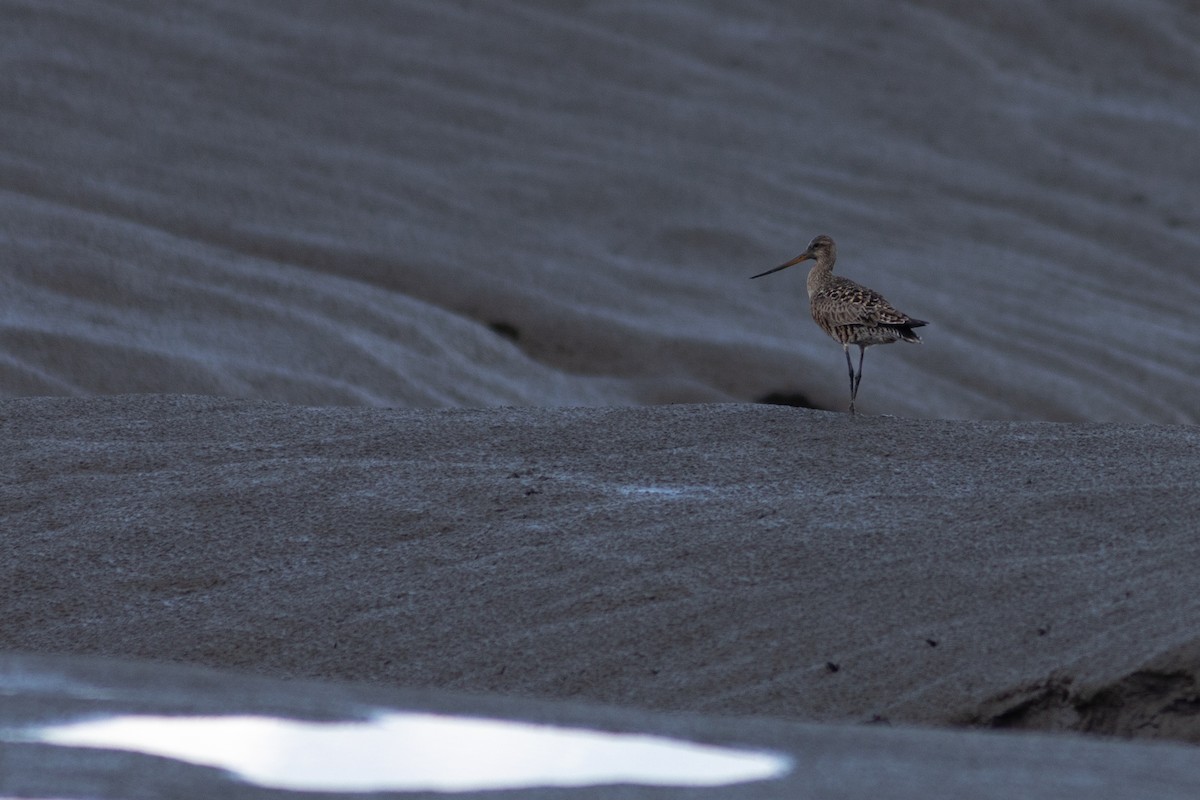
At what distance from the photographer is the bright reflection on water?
8.91ft

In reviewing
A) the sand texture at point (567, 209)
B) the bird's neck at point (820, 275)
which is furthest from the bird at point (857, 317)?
the sand texture at point (567, 209)

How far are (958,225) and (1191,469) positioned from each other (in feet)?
21.4

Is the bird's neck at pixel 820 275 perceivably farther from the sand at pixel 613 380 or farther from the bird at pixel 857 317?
the sand at pixel 613 380

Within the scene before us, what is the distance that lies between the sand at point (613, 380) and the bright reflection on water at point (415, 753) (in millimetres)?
98

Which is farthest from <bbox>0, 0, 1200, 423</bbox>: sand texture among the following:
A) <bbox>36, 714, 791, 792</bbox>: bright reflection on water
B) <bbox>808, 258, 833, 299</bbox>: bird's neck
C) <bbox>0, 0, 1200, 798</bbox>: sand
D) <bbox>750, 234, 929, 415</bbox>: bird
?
<bbox>36, 714, 791, 792</bbox>: bright reflection on water

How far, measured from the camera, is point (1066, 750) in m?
3.00

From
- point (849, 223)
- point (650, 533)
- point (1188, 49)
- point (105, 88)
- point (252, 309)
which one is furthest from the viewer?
point (1188, 49)

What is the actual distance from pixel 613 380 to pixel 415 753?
5.53 metres

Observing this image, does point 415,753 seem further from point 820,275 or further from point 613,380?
point 613,380

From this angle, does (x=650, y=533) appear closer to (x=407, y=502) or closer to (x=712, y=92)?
(x=407, y=502)

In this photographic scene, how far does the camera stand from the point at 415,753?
2.87 metres

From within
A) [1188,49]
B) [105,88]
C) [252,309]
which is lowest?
[252,309]

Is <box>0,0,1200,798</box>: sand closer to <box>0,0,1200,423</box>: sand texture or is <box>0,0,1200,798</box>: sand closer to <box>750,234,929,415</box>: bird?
<box>0,0,1200,423</box>: sand texture

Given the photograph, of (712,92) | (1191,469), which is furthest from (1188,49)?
(1191,469)
